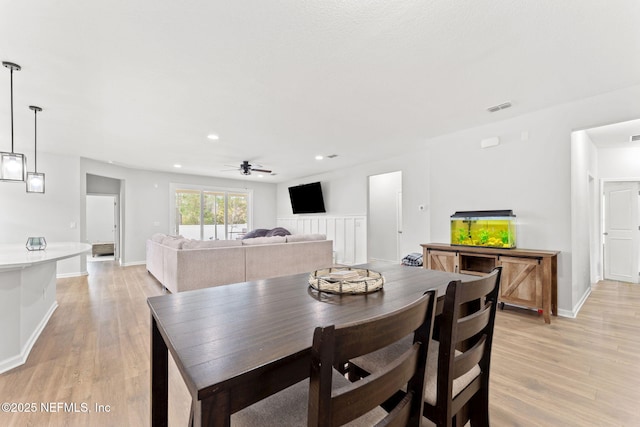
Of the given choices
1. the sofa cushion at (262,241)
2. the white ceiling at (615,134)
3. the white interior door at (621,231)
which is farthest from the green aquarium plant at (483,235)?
the white interior door at (621,231)

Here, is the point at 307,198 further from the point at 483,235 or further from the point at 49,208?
the point at 49,208

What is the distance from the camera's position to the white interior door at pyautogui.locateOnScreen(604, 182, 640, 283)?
467 centimetres

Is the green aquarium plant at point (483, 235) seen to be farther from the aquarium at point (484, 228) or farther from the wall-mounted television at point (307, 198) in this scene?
the wall-mounted television at point (307, 198)

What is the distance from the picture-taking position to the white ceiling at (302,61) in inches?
68.1

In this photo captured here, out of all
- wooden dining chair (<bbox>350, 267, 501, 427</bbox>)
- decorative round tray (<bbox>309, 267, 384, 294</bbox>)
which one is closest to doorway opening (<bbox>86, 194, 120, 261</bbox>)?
decorative round tray (<bbox>309, 267, 384, 294</bbox>)

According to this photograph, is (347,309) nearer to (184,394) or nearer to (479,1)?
(184,394)

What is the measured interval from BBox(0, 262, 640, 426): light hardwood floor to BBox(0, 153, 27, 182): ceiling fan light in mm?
1580

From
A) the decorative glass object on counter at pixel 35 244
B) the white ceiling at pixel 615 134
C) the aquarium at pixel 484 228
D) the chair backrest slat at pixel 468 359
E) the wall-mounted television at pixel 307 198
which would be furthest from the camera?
the wall-mounted television at pixel 307 198

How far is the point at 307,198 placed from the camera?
796 cm

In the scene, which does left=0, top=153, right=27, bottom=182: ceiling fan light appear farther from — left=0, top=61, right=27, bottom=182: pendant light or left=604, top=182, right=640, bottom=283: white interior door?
left=604, top=182, right=640, bottom=283: white interior door

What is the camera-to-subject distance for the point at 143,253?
23.0 feet

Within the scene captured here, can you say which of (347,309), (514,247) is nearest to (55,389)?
(347,309)

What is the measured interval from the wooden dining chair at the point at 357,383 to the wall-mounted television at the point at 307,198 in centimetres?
663

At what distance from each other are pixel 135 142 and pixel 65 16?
10.4 feet
